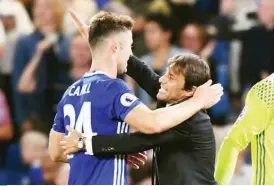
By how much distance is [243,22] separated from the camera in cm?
715

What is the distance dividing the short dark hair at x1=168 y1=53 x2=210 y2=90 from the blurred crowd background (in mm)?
3440

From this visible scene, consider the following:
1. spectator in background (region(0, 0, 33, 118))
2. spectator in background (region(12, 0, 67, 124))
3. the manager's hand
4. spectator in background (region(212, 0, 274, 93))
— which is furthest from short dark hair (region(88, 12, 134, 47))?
spectator in background (region(0, 0, 33, 118))

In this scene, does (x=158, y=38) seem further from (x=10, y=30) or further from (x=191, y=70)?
(x=191, y=70)

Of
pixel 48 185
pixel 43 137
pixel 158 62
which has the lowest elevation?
pixel 48 185

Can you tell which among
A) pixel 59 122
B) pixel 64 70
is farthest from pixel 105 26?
pixel 64 70

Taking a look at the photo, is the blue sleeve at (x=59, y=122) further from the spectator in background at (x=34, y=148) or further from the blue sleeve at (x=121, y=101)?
the spectator in background at (x=34, y=148)

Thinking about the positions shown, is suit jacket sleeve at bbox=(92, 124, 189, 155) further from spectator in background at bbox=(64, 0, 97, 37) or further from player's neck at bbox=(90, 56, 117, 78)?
spectator in background at bbox=(64, 0, 97, 37)

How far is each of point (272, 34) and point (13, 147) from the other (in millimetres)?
2798

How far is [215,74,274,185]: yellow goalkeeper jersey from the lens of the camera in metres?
3.39

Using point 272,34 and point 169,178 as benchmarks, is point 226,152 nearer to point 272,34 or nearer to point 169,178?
point 169,178

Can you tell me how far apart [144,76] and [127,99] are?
59 cm

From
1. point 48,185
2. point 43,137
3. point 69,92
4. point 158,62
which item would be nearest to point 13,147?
point 43,137

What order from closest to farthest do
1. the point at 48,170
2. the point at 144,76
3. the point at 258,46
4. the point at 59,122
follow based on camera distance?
the point at 59,122 < the point at 144,76 < the point at 258,46 < the point at 48,170

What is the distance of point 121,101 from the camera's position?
11.0ft
